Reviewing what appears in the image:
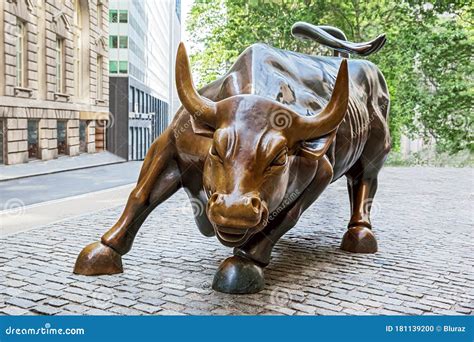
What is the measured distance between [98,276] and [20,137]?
12.4 ft

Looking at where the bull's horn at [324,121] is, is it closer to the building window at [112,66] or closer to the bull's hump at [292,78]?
the bull's hump at [292,78]

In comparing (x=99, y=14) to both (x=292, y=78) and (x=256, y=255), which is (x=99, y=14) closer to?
(x=292, y=78)

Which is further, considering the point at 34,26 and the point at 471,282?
the point at 34,26

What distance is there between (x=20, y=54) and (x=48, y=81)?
524mm

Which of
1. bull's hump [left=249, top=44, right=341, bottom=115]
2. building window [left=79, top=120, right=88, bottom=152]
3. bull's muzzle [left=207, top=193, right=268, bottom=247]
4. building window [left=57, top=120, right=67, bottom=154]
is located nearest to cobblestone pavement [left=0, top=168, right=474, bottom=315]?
bull's muzzle [left=207, top=193, right=268, bottom=247]

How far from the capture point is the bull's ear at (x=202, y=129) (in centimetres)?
354

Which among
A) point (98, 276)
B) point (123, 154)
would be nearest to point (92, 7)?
point (123, 154)

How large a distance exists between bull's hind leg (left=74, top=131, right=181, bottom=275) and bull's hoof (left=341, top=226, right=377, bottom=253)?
6.67 ft

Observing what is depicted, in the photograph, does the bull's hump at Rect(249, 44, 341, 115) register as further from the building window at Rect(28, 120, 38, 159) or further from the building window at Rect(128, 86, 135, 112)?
the building window at Rect(128, 86, 135, 112)

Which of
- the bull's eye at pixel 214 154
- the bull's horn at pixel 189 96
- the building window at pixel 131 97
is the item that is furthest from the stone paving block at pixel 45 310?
the building window at pixel 131 97

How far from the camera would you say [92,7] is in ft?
32.0

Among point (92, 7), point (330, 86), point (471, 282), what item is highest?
point (92, 7)

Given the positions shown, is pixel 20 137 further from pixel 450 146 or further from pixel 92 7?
pixel 450 146

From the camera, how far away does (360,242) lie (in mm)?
5402
